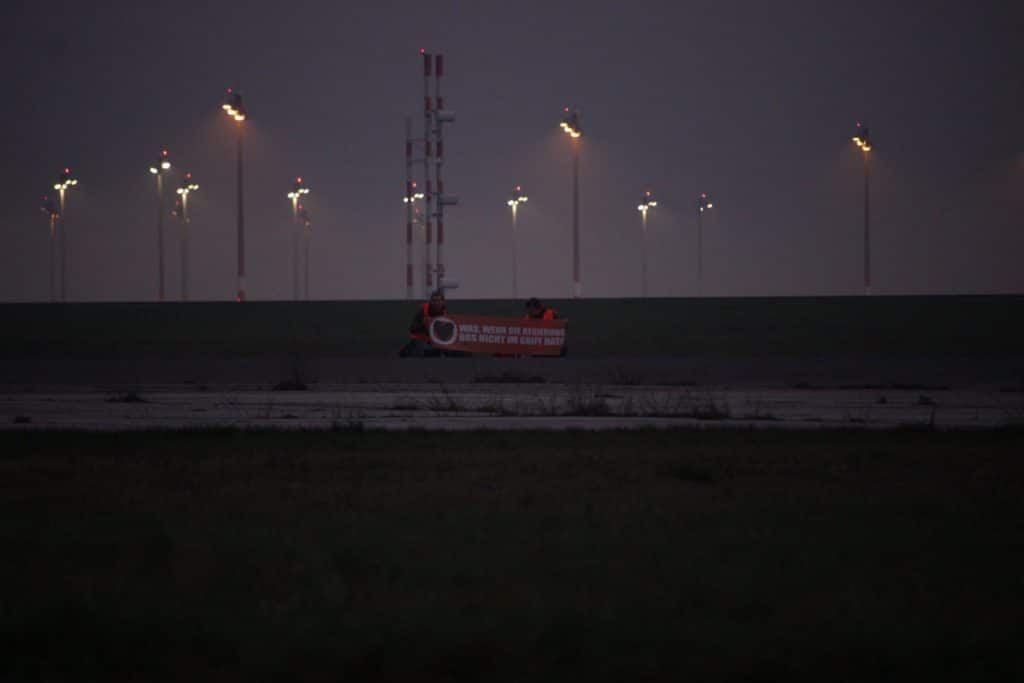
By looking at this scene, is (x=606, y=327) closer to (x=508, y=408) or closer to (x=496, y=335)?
(x=496, y=335)

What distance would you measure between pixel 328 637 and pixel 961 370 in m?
23.8

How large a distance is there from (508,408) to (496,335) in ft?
→ 36.2

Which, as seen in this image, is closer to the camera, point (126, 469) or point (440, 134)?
point (126, 469)

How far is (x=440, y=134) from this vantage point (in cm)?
3284

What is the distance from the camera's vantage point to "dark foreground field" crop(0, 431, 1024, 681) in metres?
5.75

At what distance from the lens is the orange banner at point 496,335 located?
29609 mm

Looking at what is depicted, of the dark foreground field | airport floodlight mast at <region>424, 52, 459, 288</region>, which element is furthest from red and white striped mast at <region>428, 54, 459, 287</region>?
the dark foreground field

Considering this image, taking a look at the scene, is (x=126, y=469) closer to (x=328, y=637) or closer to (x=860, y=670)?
(x=328, y=637)

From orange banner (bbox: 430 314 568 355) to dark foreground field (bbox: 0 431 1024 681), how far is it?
1777 centimetres

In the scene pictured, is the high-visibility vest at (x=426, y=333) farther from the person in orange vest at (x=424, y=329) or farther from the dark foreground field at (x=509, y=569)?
the dark foreground field at (x=509, y=569)

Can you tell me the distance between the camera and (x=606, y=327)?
40.8 metres

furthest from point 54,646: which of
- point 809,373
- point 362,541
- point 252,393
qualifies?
point 809,373

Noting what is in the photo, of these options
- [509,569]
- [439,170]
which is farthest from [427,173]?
[509,569]

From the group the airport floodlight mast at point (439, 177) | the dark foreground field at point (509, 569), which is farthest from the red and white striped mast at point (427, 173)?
the dark foreground field at point (509, 569)
